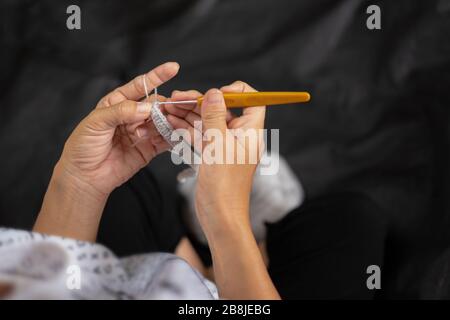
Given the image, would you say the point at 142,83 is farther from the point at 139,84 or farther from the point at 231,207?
the point at 231,207

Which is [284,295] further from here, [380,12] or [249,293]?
[380,12]

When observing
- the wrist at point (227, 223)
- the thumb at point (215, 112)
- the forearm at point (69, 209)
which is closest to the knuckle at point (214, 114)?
the thumb at point (215, 112)

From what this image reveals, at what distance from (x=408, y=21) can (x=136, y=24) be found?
0.52 meters

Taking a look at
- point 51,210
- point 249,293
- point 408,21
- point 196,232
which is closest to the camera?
point 249,293

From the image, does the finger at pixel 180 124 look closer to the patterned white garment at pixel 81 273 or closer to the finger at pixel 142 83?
the finger at pixel 142 83

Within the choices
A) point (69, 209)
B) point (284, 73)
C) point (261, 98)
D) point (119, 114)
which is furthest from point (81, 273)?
point (284, 73)

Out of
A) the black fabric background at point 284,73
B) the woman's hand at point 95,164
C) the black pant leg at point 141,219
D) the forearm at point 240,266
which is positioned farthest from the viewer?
the black fabric background at point 284,73

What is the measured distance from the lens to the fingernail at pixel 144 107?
633 mm

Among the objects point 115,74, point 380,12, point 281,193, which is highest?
point 380,12

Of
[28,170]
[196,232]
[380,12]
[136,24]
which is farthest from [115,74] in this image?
[380,12]

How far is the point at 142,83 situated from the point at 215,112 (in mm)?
151

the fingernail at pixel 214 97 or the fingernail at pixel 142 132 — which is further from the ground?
the fingernail at pixel 214 97

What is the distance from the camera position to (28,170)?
934 millimetres

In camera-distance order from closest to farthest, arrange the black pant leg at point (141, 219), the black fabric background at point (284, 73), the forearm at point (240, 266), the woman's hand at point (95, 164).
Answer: the forearm at point (240, 266) → the woman's hand at point (95, 164) → the black pant leg at point (141, 219) → the black fabric background at point (284, 73)
